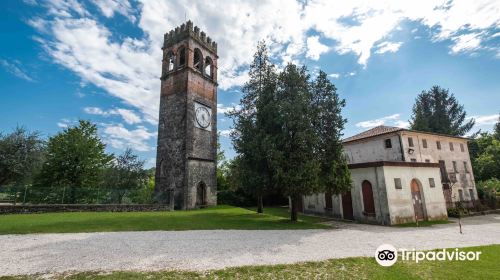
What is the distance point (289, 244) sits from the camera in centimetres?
1097

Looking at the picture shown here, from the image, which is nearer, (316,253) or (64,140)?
(316,253)

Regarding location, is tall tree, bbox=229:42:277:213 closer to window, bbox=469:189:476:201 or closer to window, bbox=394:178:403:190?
window, bbox=394:178:403:190

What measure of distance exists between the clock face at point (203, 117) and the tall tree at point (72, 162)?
12.2 meters

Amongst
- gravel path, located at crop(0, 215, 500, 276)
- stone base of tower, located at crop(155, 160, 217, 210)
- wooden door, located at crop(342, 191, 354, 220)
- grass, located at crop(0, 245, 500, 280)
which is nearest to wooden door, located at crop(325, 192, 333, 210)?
wooden door, located at crop(342, 191, 354, 220)

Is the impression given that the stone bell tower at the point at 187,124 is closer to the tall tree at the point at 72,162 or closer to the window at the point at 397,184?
the tall tree at the point at 72,162

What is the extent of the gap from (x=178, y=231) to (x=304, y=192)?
8.60m

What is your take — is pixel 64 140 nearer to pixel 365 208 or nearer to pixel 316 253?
pixel 316 253

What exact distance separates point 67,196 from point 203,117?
16.2 meters

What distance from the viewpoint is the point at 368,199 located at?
Answer: 20781mm

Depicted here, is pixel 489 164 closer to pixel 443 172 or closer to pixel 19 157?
pixel 443 172

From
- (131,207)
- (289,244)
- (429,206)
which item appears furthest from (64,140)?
(429,206)

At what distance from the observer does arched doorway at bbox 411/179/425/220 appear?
69.6 ft

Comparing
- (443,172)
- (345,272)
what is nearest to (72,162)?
(345,272)

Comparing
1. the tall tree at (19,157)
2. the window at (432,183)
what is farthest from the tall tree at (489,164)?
the tall tree at (19,157)
